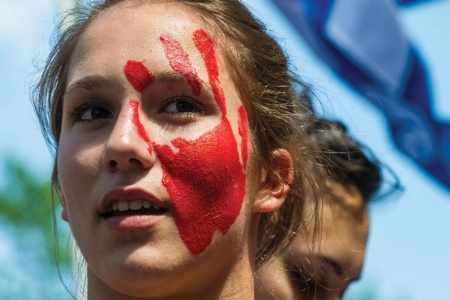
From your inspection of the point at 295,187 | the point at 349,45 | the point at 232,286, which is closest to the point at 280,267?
the point at 295,187

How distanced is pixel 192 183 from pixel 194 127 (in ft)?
0.55

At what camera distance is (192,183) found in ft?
8.57

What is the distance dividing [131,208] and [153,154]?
0.15 metres

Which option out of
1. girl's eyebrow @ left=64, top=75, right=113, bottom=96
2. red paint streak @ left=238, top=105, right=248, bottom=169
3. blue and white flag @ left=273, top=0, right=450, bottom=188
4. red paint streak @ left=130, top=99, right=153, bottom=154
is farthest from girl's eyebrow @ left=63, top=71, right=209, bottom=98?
blue and white flag @ left=273, top=0, right=450, bottom=188

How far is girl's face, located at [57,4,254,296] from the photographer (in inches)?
99.3

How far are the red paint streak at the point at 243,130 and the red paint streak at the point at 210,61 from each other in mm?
76

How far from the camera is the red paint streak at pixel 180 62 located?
2.69 metres

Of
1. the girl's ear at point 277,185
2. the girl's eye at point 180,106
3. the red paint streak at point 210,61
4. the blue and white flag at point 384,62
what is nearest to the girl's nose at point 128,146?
the girl's eye at point 180,106

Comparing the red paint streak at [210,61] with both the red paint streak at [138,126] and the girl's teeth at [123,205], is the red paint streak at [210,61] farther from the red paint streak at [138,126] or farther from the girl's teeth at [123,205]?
the girl's teeth at [123,205]

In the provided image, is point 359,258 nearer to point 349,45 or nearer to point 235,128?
point 235,128

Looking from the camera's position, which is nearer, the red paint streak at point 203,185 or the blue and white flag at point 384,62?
the red paint streak at point 203,185

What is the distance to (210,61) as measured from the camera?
278 cm

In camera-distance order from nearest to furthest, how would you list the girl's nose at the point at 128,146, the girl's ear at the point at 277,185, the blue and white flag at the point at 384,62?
the girl's nose at the point at 128,146 < the girl's ear at the point at 277,185 < the blue and white flag at the point at 384,62

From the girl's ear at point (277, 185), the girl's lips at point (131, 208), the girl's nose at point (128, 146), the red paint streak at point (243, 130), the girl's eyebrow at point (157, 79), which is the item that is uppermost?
the girl's eyebrow at point (157, 79)
